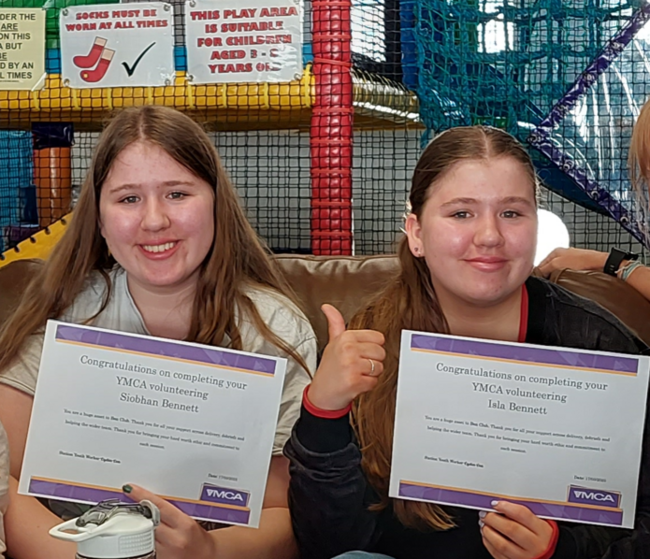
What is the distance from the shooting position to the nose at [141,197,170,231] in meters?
1.29

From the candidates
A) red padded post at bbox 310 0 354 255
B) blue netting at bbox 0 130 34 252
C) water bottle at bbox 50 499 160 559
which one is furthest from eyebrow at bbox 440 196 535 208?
blue netting at bbox 0 130 34 252

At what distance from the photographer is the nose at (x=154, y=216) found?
1.29 meters

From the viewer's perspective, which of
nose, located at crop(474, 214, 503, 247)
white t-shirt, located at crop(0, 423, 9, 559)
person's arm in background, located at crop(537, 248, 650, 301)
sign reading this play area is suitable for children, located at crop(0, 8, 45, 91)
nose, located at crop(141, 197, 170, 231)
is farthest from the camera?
sign reading this play area is suitable for children, located at crop(0, 8, 45, 91)

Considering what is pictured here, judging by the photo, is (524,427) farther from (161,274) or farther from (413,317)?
(161,274)

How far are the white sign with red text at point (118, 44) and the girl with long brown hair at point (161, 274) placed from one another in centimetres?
69

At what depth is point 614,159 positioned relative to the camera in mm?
2014

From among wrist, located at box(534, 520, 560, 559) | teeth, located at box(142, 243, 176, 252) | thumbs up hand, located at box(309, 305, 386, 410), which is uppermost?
teeth, located at box(142, 243, 176, 252)

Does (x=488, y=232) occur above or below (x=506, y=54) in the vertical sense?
below

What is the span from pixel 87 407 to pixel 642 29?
153 cm

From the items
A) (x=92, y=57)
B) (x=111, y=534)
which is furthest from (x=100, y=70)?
(x=111, y=534)

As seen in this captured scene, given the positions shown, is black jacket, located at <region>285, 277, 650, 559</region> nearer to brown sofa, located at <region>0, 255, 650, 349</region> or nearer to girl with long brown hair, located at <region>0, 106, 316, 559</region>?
girl with long brown hair, located at <region>0, 106, 316, 559</region>

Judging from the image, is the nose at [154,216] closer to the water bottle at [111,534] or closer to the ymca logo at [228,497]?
the ymca logo at [228,497]

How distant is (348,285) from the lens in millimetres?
1628

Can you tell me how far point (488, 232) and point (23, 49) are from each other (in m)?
1.48
